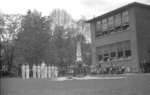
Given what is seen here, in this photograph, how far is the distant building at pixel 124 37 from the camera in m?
35.1

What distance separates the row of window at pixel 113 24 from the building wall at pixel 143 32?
1858 millimetres

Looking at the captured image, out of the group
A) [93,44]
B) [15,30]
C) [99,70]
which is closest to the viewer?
[99,70]

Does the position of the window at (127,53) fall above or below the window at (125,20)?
below

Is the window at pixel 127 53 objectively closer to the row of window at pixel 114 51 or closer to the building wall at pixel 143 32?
the row of window at pixel 114 51

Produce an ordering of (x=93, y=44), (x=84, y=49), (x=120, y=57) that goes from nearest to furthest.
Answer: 1. (x=120, y=57)
2. (x=93, y=44)
3. (x=84, y=49)

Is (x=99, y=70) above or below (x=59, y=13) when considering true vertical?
below

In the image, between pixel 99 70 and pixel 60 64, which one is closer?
pixel 99 70

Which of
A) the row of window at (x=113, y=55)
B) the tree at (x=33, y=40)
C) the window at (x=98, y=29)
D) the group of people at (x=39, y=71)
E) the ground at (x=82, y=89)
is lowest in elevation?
the ground at (x=82, y=89)

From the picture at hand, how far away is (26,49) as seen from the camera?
117ft

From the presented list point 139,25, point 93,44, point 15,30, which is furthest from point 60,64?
point 139,25

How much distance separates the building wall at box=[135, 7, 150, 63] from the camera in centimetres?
3500

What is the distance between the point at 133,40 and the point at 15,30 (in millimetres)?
18083

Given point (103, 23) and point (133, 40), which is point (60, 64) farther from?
point (133, 40)

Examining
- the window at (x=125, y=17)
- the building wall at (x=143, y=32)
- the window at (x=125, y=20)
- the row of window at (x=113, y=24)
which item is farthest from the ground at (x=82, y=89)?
the row of window at (x=113, y=24)
